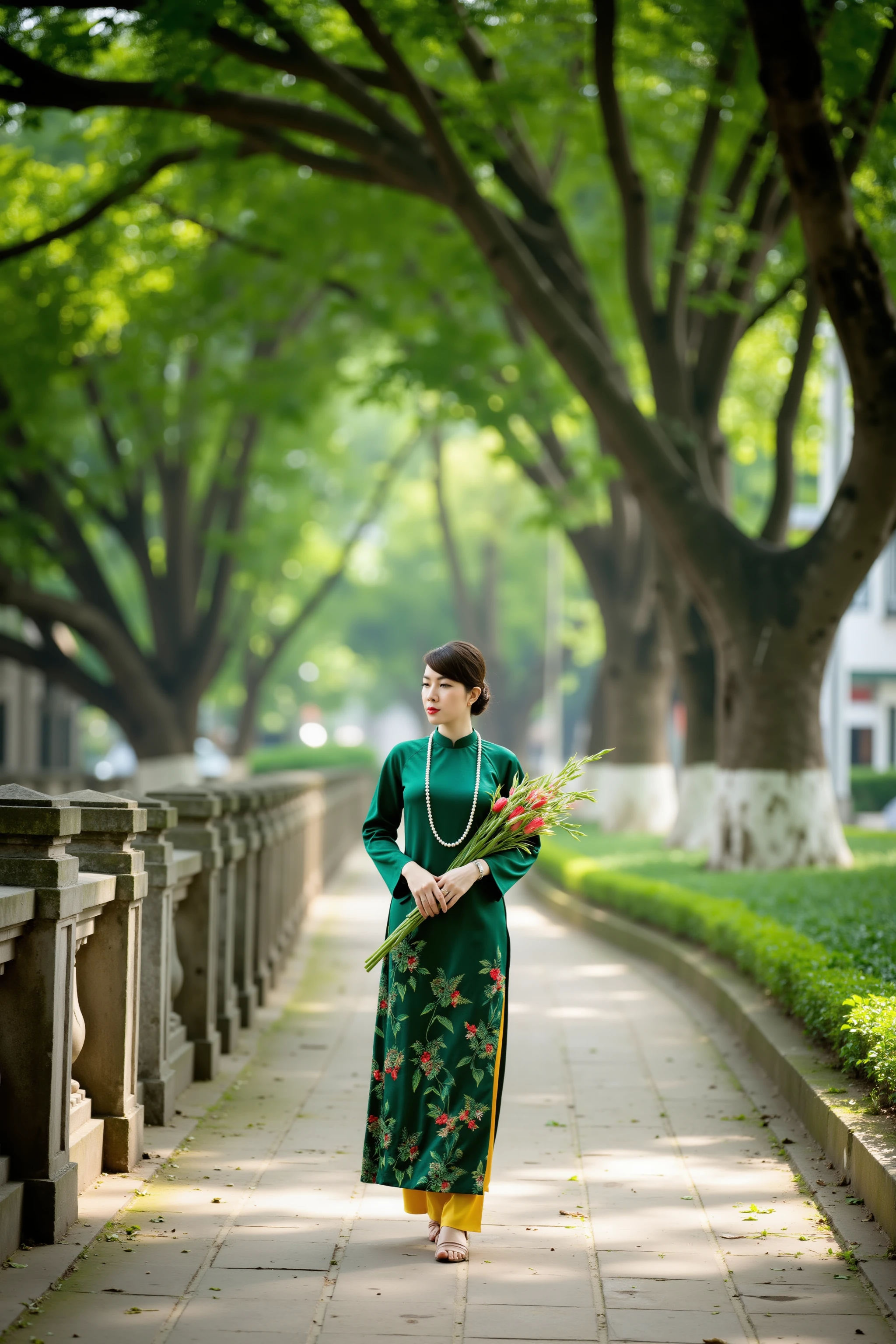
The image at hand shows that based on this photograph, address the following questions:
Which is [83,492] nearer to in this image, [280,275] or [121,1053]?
[280,275]

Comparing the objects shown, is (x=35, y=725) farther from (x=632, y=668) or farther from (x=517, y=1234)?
(x=517, y=1234)

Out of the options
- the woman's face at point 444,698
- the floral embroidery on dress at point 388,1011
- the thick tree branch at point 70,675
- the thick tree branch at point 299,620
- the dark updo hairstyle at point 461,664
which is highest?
the thick tree branch at point 299,620

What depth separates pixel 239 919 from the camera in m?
8.87

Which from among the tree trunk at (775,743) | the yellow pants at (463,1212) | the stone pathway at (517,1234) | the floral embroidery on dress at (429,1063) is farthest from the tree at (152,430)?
the yellow pants at (463,1212)

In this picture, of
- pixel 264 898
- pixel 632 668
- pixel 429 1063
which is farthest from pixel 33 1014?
pixel 632 668

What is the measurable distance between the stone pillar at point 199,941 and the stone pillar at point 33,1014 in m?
2.60

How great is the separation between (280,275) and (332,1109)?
45.6 feet

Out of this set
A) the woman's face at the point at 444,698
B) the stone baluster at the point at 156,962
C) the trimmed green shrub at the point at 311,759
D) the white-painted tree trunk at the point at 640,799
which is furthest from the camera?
the trimmed green shrub at the point at 311,759

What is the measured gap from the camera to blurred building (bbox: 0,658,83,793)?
32000 mm

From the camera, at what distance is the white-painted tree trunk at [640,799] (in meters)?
21.0

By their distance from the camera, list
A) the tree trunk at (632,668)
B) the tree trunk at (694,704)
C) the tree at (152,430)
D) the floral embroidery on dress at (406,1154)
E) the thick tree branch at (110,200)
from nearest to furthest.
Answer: the floral embroidery on dress at (406,1154) < the thick tree branch at (110,200) < the tree trunk at (694,704) < the tree at (152,430) < the tree trunk at (632,668)

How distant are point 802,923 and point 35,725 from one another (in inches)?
1091

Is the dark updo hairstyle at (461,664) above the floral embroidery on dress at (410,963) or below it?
above

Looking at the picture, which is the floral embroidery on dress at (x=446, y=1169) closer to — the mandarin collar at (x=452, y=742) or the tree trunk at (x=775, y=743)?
the mandarin collar at (x=452, y=742)
